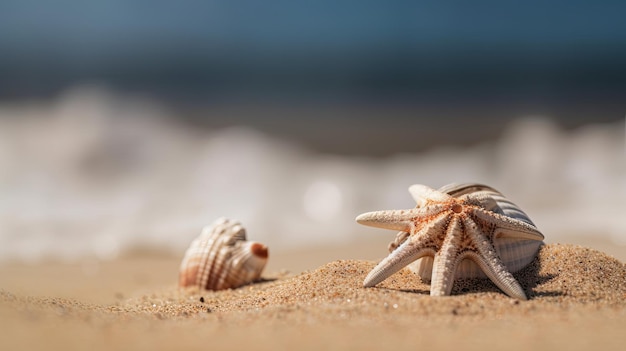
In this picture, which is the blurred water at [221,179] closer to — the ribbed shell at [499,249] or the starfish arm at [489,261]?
the ribbed shell at [499,249]

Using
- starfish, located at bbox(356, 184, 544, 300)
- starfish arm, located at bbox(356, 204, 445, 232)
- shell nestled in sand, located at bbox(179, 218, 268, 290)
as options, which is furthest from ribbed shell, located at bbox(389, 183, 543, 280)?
shell nestled in sand, located at bbox(179, 218, 268, 290)

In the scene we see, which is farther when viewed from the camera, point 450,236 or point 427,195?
point 427,195

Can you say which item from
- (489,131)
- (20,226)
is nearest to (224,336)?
(20,226)

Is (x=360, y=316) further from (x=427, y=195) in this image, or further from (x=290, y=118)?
(x=290, y=118)

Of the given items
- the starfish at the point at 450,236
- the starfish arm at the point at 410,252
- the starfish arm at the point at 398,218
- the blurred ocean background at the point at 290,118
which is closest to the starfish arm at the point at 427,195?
the starfish at the point at 450,236

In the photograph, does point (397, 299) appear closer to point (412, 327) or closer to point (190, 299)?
point (412, 327)

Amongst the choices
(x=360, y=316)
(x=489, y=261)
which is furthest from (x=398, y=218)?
(x=360, y=316)
